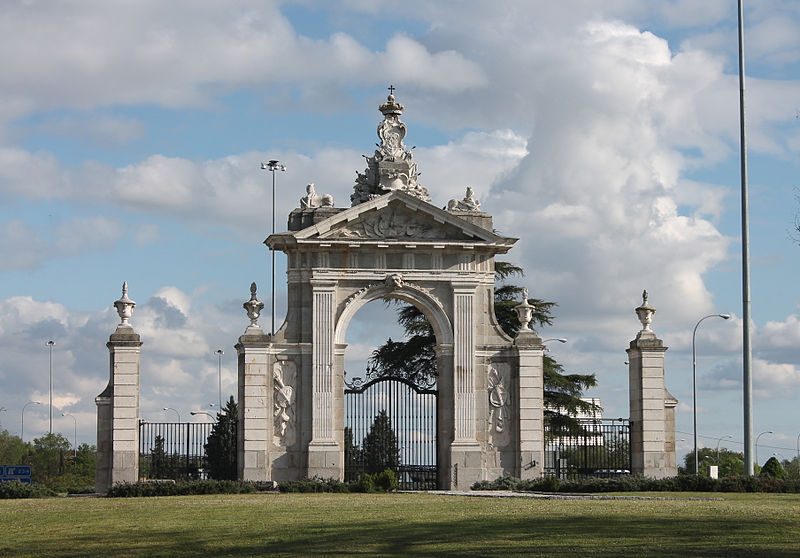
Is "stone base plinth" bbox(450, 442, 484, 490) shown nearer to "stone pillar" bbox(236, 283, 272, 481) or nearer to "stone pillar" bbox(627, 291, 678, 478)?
"stone pillar" bbox(627, 291, 678, 478)

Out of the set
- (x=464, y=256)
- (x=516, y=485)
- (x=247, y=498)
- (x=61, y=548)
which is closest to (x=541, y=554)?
(x=61, y=548)

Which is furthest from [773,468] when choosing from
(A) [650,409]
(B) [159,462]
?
(B) [159,462]

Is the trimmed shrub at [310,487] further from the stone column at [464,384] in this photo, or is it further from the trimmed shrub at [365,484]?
the stone column at [464,384]

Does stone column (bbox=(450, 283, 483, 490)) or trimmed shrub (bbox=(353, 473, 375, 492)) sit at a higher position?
stone column (bbox=(450, 283, 483, 490))

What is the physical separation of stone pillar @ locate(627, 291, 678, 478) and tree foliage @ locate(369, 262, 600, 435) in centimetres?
1185

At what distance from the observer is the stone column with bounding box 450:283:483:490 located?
1610 inches

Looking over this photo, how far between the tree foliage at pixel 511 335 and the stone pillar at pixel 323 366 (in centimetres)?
1351

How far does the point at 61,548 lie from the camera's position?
22.0 m

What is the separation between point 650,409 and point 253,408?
13000 millimetres

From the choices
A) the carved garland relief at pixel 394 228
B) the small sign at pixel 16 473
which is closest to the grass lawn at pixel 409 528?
the small sign at pixel 16 473

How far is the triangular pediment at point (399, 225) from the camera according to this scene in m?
40.8

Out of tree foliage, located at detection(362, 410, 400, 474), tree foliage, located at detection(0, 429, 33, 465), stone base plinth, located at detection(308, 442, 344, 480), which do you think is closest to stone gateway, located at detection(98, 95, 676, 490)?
A: stone base plinth, located at detection(308, 442, 344, 480)

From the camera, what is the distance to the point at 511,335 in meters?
55.2

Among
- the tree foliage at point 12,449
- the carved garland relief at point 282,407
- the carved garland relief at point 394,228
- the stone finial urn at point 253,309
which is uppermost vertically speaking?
the carved garland relief at point 394,228
